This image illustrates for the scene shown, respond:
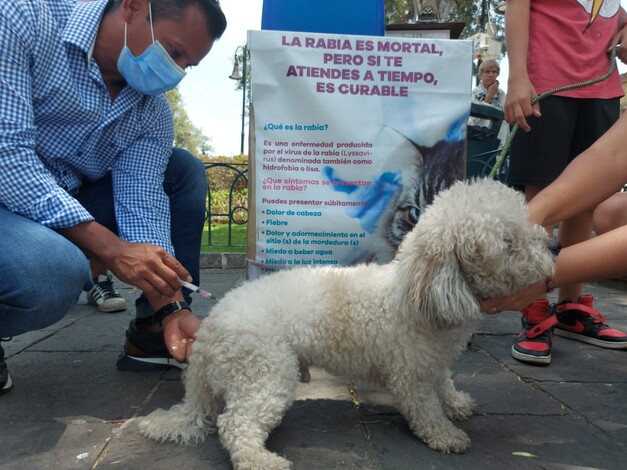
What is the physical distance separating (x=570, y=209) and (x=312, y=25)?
1.63 metres

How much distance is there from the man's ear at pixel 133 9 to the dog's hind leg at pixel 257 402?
1503mm

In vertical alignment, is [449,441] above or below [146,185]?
below

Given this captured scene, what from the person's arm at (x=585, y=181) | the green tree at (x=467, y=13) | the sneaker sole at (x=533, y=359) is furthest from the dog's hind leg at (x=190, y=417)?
the green tree at (x=467, y=13)

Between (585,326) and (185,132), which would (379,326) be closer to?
(585,326)

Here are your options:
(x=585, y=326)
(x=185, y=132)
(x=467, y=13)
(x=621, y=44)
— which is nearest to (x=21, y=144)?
(x=621, y=44)

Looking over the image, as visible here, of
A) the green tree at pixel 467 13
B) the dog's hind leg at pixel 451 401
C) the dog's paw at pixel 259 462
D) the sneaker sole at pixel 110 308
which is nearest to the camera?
the dog's paw at pixel 259 462

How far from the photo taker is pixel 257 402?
5.58 ft

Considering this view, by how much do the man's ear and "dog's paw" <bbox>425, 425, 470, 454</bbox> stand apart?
2.07 m

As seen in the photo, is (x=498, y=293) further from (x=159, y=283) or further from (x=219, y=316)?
(x=159, y=283)

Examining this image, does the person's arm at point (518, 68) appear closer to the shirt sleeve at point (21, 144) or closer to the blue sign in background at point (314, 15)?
the blue sign in background at point (314, 15)

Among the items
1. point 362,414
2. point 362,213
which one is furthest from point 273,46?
point 362,414

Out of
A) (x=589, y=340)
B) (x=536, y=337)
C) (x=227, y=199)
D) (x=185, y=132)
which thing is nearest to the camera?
(x=536, y=337)

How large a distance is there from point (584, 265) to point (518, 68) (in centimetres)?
120

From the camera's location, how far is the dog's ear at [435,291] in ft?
5.63
